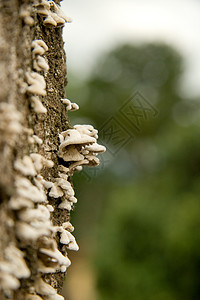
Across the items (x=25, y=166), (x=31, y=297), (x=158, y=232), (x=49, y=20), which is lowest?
(x=31, y=297)

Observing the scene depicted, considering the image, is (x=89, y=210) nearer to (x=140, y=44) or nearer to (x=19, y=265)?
(x=140, y=44)

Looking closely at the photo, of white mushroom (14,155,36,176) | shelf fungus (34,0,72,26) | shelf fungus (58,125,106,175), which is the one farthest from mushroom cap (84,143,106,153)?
shelf fungus (34,0,72,26)

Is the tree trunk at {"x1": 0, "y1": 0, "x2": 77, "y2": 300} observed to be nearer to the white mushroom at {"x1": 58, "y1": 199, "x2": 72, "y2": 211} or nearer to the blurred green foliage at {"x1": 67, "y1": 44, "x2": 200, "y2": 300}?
the white mushroom at {"x1": 58, "y1": 199, "x2": 72, "y2": 211}

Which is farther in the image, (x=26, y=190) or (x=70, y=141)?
(x=70, y=141)

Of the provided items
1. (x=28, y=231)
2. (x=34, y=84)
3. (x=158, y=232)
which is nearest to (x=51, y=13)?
(x=34, y=84)

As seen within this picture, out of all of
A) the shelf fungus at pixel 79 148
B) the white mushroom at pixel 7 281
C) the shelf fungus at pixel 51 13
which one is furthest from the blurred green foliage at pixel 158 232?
the white mushroom at pixel 7 281

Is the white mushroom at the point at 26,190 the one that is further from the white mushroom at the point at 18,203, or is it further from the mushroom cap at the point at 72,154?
the mushroom cap at the point at 72,154

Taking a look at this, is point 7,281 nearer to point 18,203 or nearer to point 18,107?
point 18,203

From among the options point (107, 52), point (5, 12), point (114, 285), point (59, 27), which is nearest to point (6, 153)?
point (5, 12)
